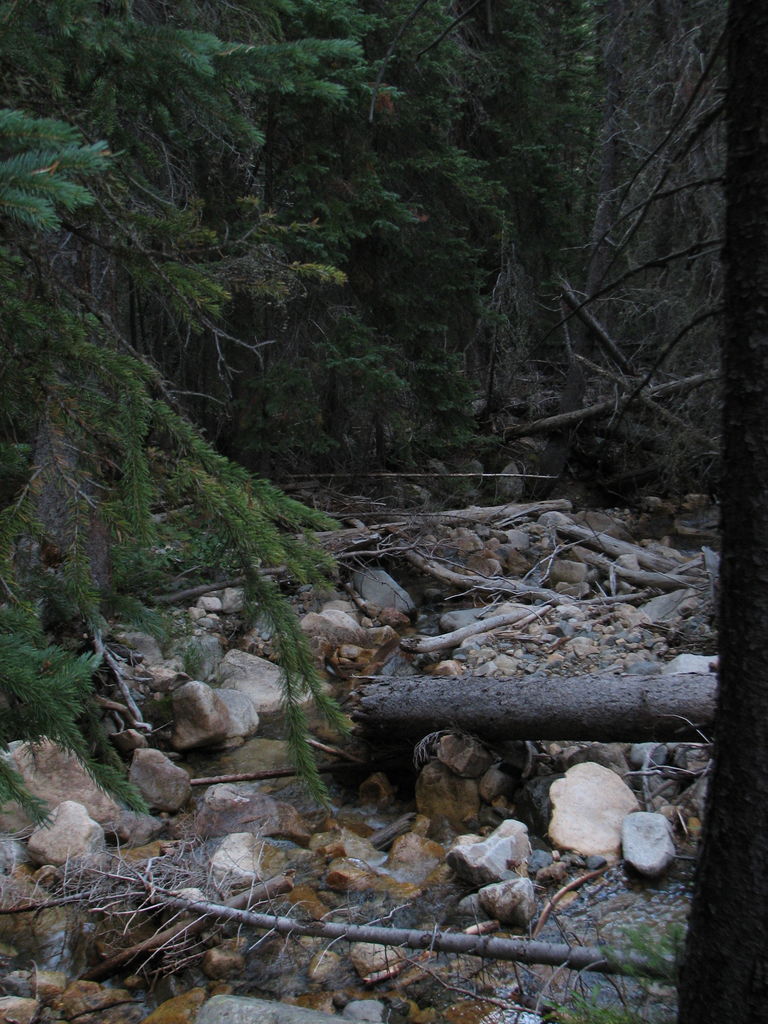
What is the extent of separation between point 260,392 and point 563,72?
7.71 m

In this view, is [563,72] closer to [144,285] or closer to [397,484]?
[397,484]

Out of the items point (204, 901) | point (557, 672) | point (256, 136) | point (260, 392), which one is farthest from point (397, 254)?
point (204, 901)

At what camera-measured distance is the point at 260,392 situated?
8.48 metres

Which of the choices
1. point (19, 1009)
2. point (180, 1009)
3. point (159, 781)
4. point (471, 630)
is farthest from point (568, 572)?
point (19, 1009)

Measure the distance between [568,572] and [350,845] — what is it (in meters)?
4.34

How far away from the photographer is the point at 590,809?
4020 millimetres

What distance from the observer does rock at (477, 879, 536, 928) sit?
11.1ft

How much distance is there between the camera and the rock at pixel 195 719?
204 inches

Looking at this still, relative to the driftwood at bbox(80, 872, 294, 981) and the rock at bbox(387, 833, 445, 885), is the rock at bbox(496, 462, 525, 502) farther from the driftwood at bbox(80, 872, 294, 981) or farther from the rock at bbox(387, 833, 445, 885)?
the driftwood at bbox(80, 872, 294, 981)

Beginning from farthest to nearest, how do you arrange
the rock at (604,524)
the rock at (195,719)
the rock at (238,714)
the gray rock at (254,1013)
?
the rock at (604,524) < the rock at (238,714) < the rock at (195,719) < the gray rock at (254,1013)

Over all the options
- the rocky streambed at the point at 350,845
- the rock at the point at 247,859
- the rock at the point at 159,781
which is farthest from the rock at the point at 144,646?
the rock at the point at 247,859

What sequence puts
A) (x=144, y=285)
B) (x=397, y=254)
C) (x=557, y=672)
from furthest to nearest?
(x=397, y=254) < (x=557, y=672) < (x=144, y=285)

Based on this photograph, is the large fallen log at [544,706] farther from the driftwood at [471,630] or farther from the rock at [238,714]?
the driftwood at [471,630]

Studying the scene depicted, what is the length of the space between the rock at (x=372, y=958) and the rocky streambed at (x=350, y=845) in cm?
1
